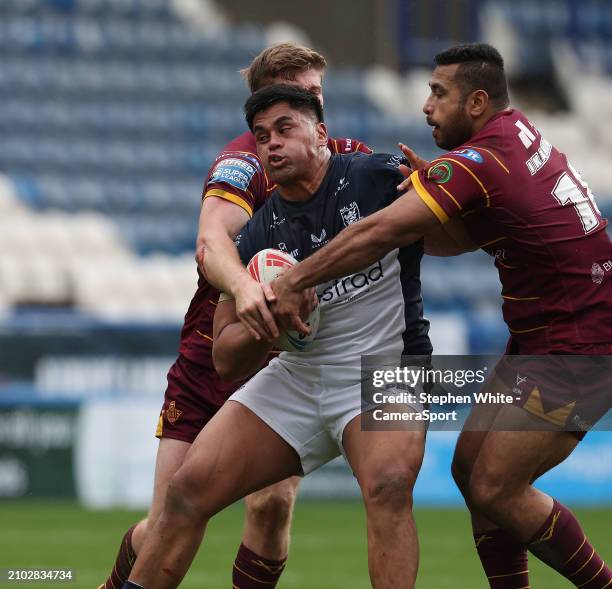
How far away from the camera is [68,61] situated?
18062mm

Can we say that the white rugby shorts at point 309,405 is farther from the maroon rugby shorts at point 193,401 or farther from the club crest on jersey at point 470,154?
the club crest on jersey at point 470,154

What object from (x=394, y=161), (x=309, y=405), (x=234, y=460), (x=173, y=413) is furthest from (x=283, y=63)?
(x=234, y=460)

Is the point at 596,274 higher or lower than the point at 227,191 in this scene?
lower

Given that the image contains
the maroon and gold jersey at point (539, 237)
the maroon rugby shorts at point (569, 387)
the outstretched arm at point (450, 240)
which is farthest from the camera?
the outstretched arm at point (450, 240)

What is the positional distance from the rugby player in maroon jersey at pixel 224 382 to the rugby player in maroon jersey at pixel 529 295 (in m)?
0.59

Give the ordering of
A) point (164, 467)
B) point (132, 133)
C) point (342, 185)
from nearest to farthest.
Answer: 1. point (342, 185)
2. point (164, 467)
3. point (132, 133)

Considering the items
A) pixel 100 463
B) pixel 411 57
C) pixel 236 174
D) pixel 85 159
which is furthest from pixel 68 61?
pixel 236 174

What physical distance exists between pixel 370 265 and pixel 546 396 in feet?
3.11

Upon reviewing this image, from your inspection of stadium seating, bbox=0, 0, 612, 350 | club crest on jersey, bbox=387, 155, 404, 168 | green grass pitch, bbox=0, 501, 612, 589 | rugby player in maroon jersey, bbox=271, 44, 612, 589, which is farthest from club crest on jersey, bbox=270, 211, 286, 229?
stadium seating, bbox=0, 0, 612, 350

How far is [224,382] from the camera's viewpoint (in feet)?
18.8

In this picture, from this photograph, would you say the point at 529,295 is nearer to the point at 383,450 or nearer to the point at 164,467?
the point at 383,450

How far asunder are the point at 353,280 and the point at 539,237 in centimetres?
77

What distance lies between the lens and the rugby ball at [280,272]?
4973 mm

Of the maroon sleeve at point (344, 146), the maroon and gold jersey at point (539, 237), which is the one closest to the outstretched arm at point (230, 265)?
the maroon sleeve at point (344, 146)
